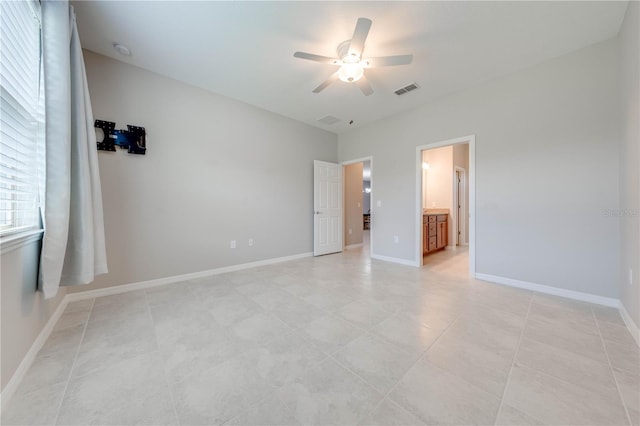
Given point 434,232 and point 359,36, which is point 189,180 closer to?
point 359,36

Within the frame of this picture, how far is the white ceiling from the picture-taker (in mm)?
1976

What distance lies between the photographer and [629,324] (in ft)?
6.17

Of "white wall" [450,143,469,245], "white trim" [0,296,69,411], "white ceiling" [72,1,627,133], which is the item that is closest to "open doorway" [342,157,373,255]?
"white wall" [450,143,469,245]

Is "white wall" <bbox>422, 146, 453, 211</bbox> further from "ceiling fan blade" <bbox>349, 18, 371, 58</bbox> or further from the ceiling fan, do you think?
"ceiling fan blade" <bbox>349, 18, 371, 58</bbox>

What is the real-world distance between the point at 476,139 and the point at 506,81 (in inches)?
29.2

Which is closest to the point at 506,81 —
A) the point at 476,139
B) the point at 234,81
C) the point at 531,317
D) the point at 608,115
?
the point at 476,139

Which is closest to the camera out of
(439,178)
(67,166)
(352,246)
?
(67,166)

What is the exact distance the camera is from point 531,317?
6.84 feet

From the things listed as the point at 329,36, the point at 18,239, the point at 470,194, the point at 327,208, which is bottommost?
the point at 18,239

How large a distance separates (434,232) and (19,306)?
5.49m

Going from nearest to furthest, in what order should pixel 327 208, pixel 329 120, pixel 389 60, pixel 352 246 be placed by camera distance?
pixel 389 60 → pixel 329 120 → pixel 327 208 → pixel 352 246

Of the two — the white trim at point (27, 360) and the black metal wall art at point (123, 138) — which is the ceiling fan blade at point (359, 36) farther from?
the white trim at point (27, 360)

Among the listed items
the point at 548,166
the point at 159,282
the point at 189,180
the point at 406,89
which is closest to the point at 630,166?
the point at 548,166

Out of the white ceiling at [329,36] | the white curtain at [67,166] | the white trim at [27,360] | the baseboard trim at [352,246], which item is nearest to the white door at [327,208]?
the baseboard trim at [352,246]
